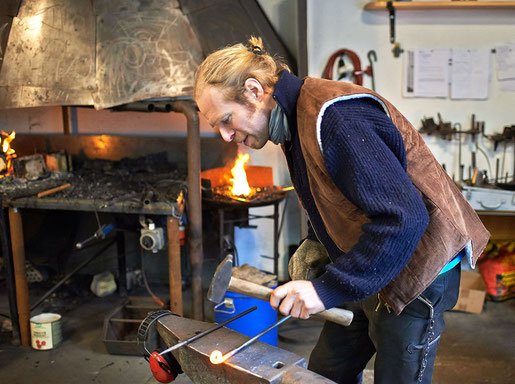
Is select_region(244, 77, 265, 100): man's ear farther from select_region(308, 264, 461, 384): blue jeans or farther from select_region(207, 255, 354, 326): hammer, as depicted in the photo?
select_region(308, 264, 461, 384): blue jeans

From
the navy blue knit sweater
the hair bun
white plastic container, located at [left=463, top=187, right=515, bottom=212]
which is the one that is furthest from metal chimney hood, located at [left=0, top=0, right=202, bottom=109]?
white plastic container, located at [left=463, top=187, right=515, bottom=212]

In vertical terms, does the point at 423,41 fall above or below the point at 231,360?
above

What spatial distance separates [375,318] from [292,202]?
255 cm

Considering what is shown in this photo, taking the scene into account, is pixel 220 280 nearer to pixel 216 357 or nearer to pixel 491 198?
pixel 216 357

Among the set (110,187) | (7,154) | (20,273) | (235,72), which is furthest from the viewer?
(7,154)

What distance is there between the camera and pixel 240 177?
3.85 meters

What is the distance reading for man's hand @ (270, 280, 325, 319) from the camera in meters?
1.36

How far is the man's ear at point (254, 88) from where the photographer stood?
1.50 metres

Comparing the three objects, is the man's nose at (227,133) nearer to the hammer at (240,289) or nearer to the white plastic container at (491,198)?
the hammer at (240,289)

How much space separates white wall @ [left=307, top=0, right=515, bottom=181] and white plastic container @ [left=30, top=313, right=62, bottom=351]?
7.75 feet

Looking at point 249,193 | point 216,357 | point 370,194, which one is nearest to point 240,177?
point 249,193

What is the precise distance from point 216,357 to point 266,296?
231mm

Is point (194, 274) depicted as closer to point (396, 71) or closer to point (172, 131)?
point (172, 131)

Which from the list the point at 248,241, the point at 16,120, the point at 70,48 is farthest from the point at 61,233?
the point at 70,48
